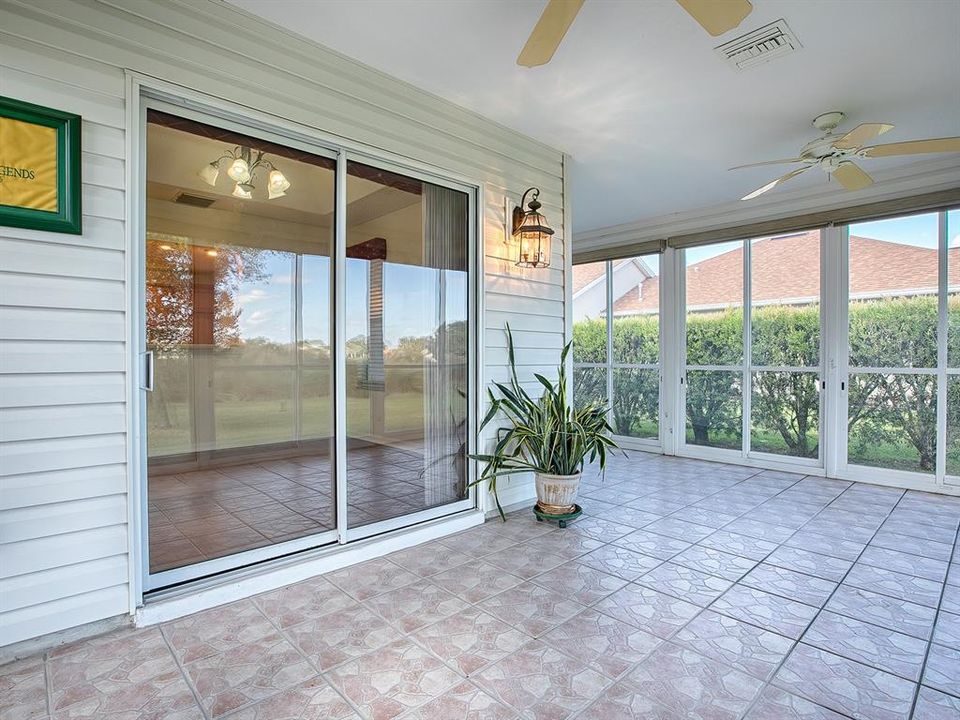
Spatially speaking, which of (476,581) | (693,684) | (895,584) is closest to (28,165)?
(476,581)

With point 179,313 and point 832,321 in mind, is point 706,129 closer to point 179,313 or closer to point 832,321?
point 832,321

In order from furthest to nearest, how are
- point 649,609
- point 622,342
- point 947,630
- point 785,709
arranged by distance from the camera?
point 622,342
point 649,609
point 947,630
point 785,709

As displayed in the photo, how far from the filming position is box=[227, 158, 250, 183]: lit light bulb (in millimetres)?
2818

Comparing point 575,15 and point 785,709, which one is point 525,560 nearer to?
point 785,709

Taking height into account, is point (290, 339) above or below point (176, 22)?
below

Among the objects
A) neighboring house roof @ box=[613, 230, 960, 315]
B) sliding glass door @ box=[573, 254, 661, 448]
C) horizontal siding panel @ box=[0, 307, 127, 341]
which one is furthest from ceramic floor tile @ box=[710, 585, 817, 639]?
sliding glass door @ box=[573, 254, 661, 448]

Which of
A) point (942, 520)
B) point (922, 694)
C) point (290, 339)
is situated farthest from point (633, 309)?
point (922, 694)

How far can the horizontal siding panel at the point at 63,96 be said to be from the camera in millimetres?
1935

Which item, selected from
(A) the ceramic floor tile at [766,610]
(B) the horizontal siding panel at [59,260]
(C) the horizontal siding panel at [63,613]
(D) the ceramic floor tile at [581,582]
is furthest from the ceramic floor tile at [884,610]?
(B) the horizontal siding panel at [59,260]

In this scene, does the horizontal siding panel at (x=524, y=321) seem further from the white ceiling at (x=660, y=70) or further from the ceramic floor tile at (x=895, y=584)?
the ceramic floor tile at (x=895, y=584)

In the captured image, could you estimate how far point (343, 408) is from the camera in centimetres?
295

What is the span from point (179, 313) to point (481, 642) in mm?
2889

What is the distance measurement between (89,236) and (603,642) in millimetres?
2730

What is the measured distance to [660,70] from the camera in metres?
3.00
